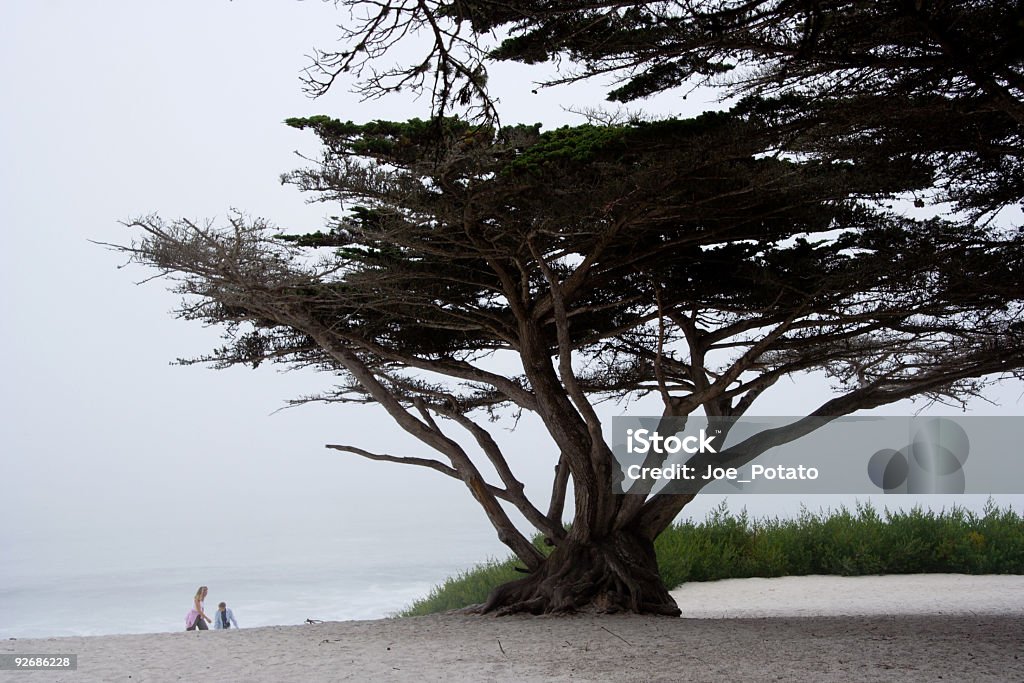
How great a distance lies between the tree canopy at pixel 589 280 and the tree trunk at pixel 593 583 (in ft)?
0.06

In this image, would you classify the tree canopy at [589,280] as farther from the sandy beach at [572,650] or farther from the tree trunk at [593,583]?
the sandy beach at [572,650]

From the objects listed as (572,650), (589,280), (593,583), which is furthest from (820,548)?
(572,650)

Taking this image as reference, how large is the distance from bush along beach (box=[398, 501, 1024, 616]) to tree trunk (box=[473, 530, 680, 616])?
13.8ft

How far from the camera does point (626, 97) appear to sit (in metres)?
5.87

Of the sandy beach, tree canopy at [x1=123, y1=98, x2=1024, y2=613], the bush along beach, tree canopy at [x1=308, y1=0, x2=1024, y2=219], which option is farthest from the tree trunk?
the bush along beach

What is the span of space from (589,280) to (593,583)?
246cm

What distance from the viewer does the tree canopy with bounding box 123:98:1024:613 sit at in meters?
6.06

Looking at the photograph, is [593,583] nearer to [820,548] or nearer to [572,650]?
[572,650]

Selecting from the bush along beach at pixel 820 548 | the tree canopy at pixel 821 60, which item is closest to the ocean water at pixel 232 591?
the bush along beach at pixel 820 548

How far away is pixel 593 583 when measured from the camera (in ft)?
25.4

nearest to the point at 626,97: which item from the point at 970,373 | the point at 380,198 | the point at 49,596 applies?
the point at 380,198

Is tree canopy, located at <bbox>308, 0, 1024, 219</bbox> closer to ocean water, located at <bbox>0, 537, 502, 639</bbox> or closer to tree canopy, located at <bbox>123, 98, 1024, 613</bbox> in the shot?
tree canopy, located at <bbox>123, 98, 1024, 613</bbox>

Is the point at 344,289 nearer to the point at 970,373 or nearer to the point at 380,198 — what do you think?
the point at 380,198

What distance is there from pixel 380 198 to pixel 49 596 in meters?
14.3
